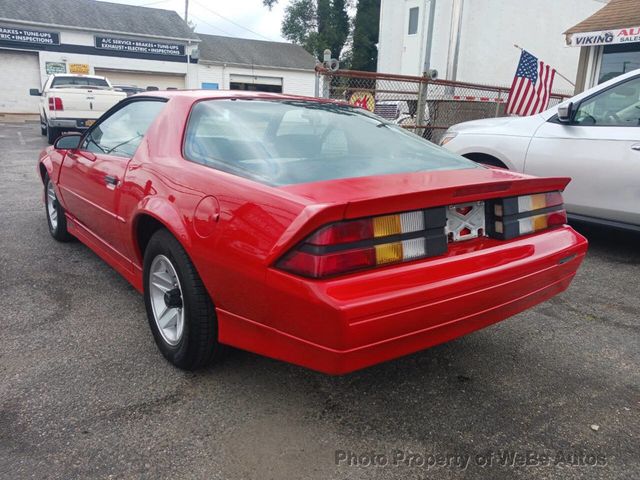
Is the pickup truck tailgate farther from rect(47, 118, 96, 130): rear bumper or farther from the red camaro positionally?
the red camaro

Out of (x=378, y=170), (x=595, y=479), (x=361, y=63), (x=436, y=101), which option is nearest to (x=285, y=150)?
(x=378, y=170)

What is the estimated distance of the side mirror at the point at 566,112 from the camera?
4.63m

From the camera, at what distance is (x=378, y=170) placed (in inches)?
97.9

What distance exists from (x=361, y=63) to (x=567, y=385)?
4696 cm

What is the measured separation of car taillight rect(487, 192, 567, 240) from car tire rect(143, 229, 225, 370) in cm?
134

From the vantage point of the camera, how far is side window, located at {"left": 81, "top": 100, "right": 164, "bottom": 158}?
3176 mm

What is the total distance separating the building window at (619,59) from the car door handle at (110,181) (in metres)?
10.2

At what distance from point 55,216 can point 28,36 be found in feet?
86.6

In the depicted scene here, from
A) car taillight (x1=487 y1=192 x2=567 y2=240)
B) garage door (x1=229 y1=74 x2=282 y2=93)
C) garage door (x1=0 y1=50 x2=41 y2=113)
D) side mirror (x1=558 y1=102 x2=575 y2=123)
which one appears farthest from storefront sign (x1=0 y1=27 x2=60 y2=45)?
car taillight (x1=487 y1=192 x2=567 y2=240)

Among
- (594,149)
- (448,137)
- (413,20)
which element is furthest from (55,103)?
(413,20)

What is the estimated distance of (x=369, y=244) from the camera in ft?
6.37

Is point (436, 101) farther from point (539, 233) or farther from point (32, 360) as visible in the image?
point (32, 360)

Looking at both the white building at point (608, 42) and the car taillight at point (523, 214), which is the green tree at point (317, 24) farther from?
the car taillight at point (523, 214)

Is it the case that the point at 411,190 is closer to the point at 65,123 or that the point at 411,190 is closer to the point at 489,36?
the point at 65,123
